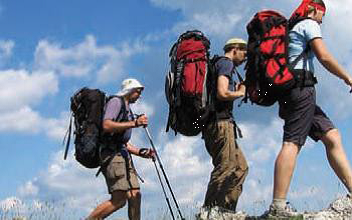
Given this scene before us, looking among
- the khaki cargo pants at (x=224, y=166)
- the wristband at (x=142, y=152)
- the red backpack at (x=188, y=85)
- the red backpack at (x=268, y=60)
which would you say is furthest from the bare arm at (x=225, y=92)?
the wristband at (x=142, y=152)

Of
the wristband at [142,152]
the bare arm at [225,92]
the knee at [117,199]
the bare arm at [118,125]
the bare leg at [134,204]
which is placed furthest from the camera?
the wristband at [142,152]

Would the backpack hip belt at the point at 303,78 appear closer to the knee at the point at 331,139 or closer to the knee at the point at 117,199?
the knee at the point at 331,139

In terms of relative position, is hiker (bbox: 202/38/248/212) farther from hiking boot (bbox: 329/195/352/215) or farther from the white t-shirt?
hiking boot (bbox: 329/195/352/215)

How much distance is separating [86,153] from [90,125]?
0.39 metres

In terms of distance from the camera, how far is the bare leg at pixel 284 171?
754cm

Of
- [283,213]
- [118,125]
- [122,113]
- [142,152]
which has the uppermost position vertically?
[122,113]

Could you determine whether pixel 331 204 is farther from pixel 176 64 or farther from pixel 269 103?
pixel 176 64

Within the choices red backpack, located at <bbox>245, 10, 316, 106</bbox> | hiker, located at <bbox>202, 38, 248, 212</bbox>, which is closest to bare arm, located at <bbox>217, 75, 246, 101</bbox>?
hiker, located at <bbox>202, 38, 248, 212</bbox>

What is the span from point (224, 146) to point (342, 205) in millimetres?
1845

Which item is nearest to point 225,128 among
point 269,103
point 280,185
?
point 269,103

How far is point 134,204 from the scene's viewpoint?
955 cm

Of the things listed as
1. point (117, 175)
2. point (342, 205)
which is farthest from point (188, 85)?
point (342, 205)

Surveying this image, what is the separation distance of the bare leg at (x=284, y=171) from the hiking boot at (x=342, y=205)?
78cm

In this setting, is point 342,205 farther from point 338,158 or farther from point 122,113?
point 122,113
